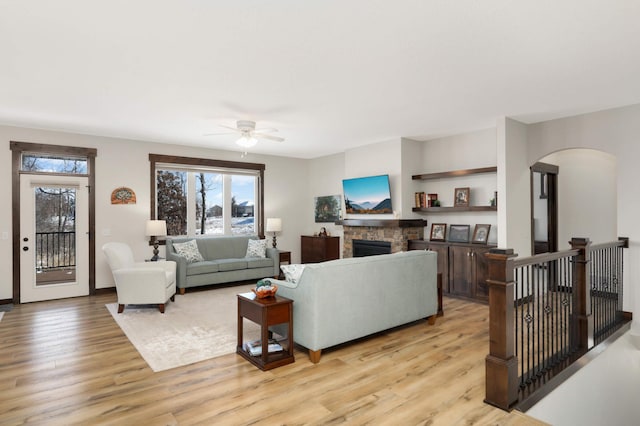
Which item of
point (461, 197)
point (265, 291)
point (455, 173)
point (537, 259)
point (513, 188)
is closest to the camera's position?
point (537, 259)

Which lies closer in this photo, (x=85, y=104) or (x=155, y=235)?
(x=85, y=104)

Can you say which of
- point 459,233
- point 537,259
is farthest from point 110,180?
point 537,259

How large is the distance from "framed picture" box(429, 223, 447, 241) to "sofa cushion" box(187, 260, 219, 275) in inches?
152

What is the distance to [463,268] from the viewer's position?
578 centimetres

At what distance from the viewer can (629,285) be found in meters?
4.61

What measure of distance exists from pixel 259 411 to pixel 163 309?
9.81ft

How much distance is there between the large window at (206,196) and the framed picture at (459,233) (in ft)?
13.3

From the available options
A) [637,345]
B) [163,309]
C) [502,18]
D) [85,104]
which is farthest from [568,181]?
[85,104]

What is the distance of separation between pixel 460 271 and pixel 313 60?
4109 millimetres

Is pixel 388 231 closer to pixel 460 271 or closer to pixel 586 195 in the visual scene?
pixel 460 271

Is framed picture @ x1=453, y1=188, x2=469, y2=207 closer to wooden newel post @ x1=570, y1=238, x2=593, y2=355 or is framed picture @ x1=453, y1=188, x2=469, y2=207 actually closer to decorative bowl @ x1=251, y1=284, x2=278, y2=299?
wooden newel post @ x1=570, y1=238, x2=593, y2=355

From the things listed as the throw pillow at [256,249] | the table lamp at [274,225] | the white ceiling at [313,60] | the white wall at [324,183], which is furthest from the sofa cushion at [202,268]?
the white wall at [324,183]

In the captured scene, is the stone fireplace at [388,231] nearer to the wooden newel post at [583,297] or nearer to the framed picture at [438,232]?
the framed picture at [438,232]

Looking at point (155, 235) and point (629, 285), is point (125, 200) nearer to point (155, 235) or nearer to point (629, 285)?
point (155, 235)
